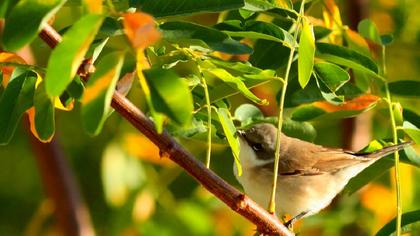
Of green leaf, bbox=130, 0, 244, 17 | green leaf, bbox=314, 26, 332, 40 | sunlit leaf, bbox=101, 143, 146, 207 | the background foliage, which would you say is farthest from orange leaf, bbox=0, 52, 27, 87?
sunlit leaf, bbox=101, 143, 146, 207

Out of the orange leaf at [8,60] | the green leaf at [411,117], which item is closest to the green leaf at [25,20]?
the orange leaf at [8,60]

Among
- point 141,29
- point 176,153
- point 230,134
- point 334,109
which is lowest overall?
point 334,109

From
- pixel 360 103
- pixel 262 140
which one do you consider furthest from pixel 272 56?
pixel 262 140

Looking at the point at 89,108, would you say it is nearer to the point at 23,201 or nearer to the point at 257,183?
the point at 257,183

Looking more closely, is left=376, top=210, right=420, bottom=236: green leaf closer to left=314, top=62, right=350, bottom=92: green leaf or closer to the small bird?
left=314, top=62, right=350, bottom=92: green leaf

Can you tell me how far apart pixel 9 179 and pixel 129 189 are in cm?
78

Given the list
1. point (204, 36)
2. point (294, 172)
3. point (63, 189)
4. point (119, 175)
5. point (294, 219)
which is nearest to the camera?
point (204, 36)

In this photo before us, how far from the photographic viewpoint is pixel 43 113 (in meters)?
1.88

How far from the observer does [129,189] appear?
147 inches

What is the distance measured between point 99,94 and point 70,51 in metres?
0.08

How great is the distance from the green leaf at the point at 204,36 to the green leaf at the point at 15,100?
31cm

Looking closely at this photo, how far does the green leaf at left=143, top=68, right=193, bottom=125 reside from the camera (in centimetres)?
142

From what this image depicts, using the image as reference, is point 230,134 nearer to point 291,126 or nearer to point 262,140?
point 291,126

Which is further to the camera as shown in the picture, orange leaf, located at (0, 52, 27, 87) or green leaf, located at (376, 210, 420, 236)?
green leaf, located at (376, 210, 420, 236)
